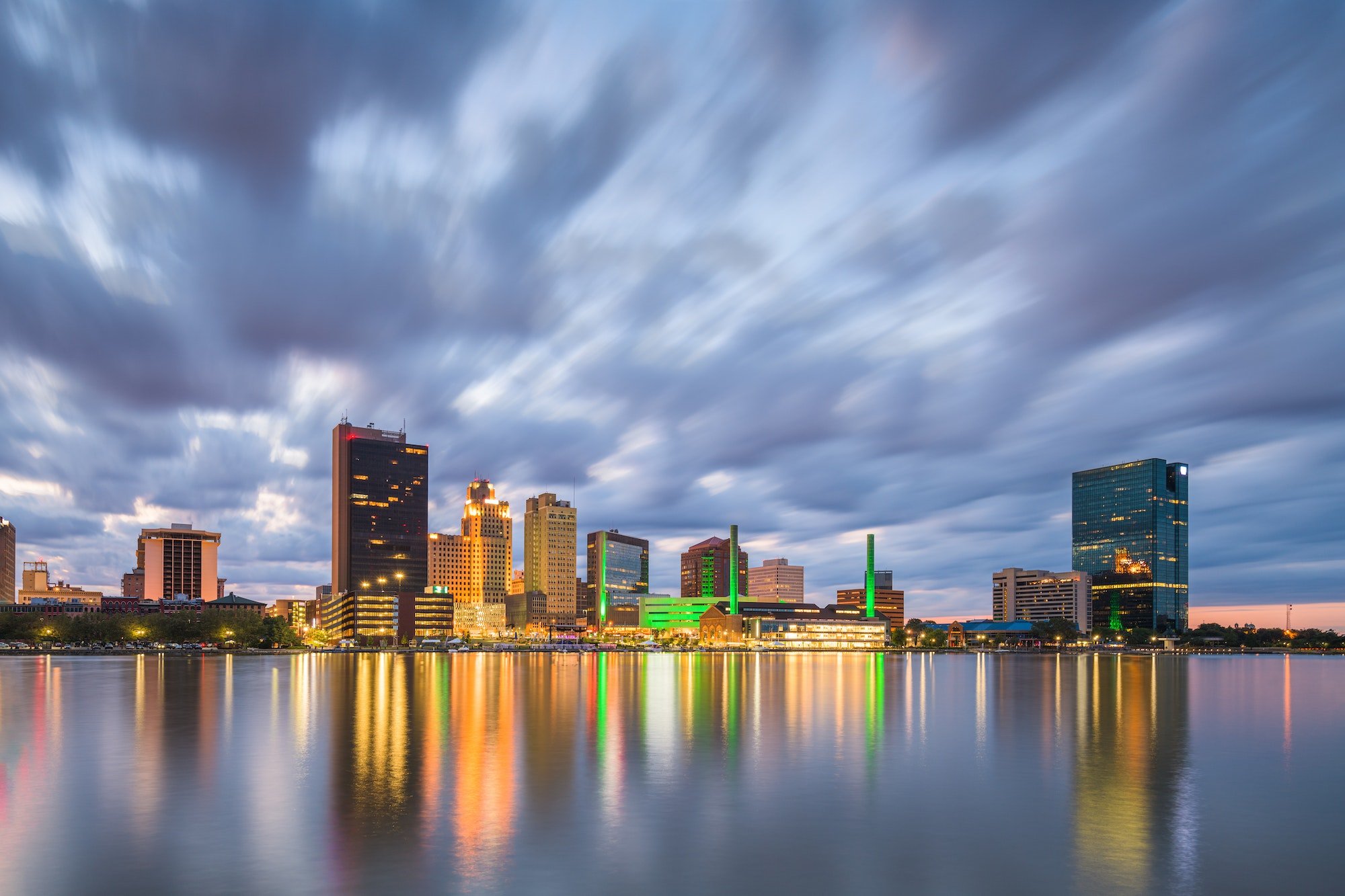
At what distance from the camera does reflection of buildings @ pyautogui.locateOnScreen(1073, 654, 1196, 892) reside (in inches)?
896

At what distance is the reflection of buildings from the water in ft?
0.57

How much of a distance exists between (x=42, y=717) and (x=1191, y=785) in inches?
2415

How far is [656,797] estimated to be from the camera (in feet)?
100

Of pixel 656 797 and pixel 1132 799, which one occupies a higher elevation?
pixel 656 797

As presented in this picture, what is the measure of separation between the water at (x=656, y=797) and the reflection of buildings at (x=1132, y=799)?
174mm

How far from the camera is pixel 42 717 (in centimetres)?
5350

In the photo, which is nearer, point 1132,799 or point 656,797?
point 656,797

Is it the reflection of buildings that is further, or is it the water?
the reflection of buildings

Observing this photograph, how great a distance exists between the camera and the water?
21828mm

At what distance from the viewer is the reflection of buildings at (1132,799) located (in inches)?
896

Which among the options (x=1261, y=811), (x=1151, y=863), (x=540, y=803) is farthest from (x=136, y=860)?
(x=1261, y=811)

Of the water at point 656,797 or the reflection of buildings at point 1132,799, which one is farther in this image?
the reflection of buildings at point 1132,799

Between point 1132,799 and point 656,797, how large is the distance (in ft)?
56.0

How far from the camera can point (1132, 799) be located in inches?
1254
